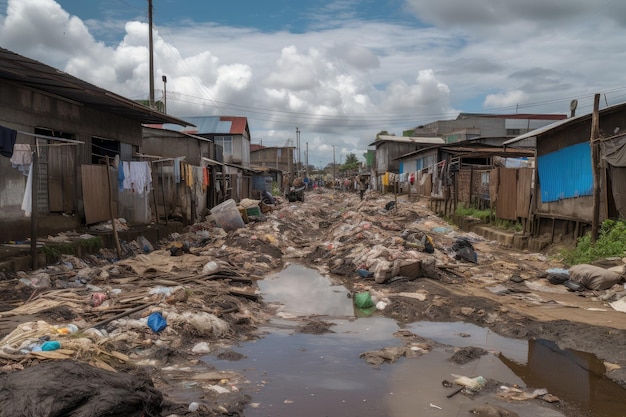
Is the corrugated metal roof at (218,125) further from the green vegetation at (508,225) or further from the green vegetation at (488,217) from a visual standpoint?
the green vegetation at (508,225)

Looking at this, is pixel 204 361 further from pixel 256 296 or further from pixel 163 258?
pixel 163 258

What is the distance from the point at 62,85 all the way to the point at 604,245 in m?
11.0

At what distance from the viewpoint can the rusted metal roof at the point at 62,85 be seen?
754 centimetres

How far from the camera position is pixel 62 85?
939cm

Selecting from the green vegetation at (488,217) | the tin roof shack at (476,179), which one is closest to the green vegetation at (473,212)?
the green vegetation at (488,217)

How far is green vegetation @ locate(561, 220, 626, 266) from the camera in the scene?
29.6 ft

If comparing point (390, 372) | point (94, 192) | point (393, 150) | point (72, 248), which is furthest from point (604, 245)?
point (393, 150)

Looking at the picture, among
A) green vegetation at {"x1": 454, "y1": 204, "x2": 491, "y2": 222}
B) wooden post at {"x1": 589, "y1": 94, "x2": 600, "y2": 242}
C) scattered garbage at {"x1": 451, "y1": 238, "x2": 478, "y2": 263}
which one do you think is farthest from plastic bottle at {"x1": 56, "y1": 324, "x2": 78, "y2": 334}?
green vegetation at {"x1": 454, "y1": 204, "x2": 491, "y2": 222}

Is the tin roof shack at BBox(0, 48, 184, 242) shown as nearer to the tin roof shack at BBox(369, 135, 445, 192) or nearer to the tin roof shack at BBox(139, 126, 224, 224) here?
the tin roof shack at BBox(139, 126, 224, 224)

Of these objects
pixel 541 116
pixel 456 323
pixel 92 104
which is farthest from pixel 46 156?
pixel 541 116

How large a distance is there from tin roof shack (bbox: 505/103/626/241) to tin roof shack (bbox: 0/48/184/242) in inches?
411

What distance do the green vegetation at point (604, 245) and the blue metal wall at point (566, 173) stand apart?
3.89 ft

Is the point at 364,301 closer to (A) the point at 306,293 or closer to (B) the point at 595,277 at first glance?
(A) the point at 306,293

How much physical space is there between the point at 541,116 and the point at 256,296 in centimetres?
5119
